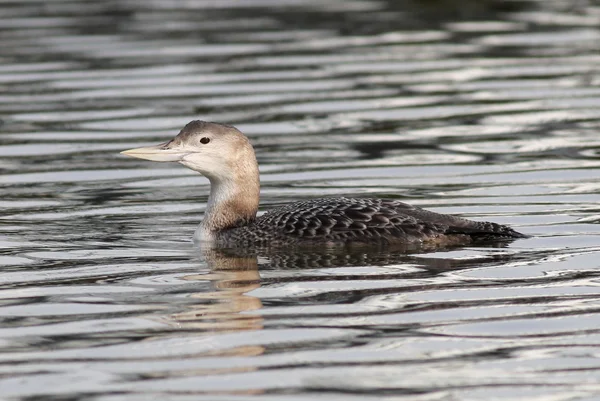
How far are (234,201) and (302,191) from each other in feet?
5.70

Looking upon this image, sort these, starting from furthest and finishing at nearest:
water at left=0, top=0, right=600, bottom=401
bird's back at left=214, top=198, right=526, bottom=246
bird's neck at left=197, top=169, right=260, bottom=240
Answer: bird's neck at left=197, top=169, right=260, bottom=240, bird's back at left=214, top=198, right=526, bottom=246, water at left=0, top=0, right=600, bottom=401

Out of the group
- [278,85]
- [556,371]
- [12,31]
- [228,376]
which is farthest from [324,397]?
[12,31]

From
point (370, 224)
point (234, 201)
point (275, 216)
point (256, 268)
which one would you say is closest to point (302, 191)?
point (234, 201)

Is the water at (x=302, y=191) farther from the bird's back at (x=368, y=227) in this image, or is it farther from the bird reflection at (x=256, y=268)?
the bird's back at (x=368, y=227)

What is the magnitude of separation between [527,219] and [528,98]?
5466 millimetres

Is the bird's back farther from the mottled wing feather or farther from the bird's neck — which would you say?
the bird's neck

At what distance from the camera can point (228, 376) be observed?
7145 millimetres

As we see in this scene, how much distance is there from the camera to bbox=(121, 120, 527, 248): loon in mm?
10391

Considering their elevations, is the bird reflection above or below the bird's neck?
below

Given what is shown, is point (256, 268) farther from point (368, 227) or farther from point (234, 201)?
point (234, 201)

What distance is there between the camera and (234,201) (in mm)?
11125

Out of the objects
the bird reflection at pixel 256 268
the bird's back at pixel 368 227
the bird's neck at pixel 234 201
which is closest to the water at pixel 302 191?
the bird reflection at pixel 256 268

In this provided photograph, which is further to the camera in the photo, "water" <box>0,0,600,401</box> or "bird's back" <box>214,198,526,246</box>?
"bird's back" <box>214,198,526,246</box>

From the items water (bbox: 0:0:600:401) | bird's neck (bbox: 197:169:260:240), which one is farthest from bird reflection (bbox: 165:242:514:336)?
bird's neck (bbox: 197:169:260:240)
